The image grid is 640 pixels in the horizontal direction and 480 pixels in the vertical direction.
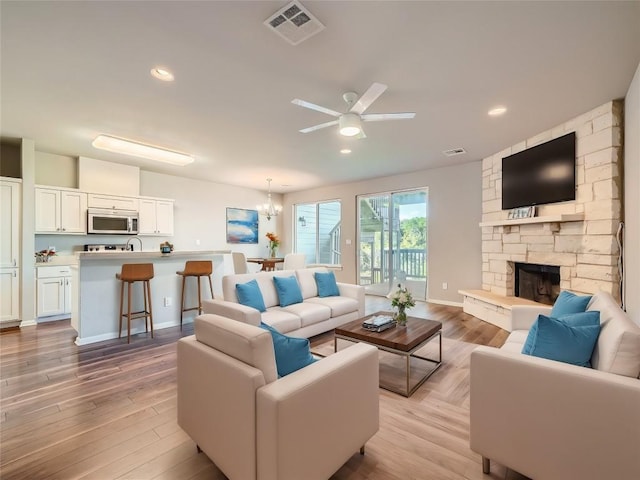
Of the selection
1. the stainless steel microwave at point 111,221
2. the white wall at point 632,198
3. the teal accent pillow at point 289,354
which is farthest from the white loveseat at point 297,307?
the stainless steel microwave at point 111,221

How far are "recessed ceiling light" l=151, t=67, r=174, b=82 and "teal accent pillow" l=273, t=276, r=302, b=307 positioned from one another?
7.84 ft

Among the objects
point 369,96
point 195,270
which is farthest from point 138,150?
point 369,96

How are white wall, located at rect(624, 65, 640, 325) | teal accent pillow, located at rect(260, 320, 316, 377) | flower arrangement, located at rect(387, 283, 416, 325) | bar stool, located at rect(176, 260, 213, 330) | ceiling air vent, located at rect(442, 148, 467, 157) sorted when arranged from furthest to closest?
1. ceiling air vent, located at rect(442, 148, 467, 157)
2. bar stool, located at rect(176, 260, 213, 330)
3. flower arrangement, located at rect(387, 283, 416, 325)
4. white wall, located at rect(624, 65, 640, 325)
5. teal accent pillow, located at rect(260, 320, 316, 377)

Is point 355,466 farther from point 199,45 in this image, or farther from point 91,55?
point 91,55

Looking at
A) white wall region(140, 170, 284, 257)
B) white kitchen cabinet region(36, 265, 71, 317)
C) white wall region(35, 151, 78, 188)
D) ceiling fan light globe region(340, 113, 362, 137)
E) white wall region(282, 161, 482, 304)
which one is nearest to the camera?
ceiling fan light globe region(340, 113, 362, 137)

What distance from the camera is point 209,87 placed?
8.93 feet

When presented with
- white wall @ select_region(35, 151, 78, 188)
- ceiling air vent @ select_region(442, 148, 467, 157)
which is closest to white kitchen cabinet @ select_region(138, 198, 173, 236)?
white wall @ select_region(35, 151, 78, 188)

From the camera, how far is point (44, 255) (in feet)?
15.2

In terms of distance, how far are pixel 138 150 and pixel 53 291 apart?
2647 millimetres

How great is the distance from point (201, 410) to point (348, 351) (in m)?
0.86

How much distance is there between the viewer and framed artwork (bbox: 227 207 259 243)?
740cm

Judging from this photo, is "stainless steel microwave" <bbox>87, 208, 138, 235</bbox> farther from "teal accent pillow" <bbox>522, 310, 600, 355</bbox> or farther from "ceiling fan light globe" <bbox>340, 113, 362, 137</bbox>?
"teal accent pillow" <bbox>522, 310, 600, 355</bbox>

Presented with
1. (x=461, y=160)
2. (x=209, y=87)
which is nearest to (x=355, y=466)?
(x=209, y=87)

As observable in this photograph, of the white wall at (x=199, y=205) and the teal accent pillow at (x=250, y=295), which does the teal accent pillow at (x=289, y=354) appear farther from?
the white wall at (x=199, y=205)
